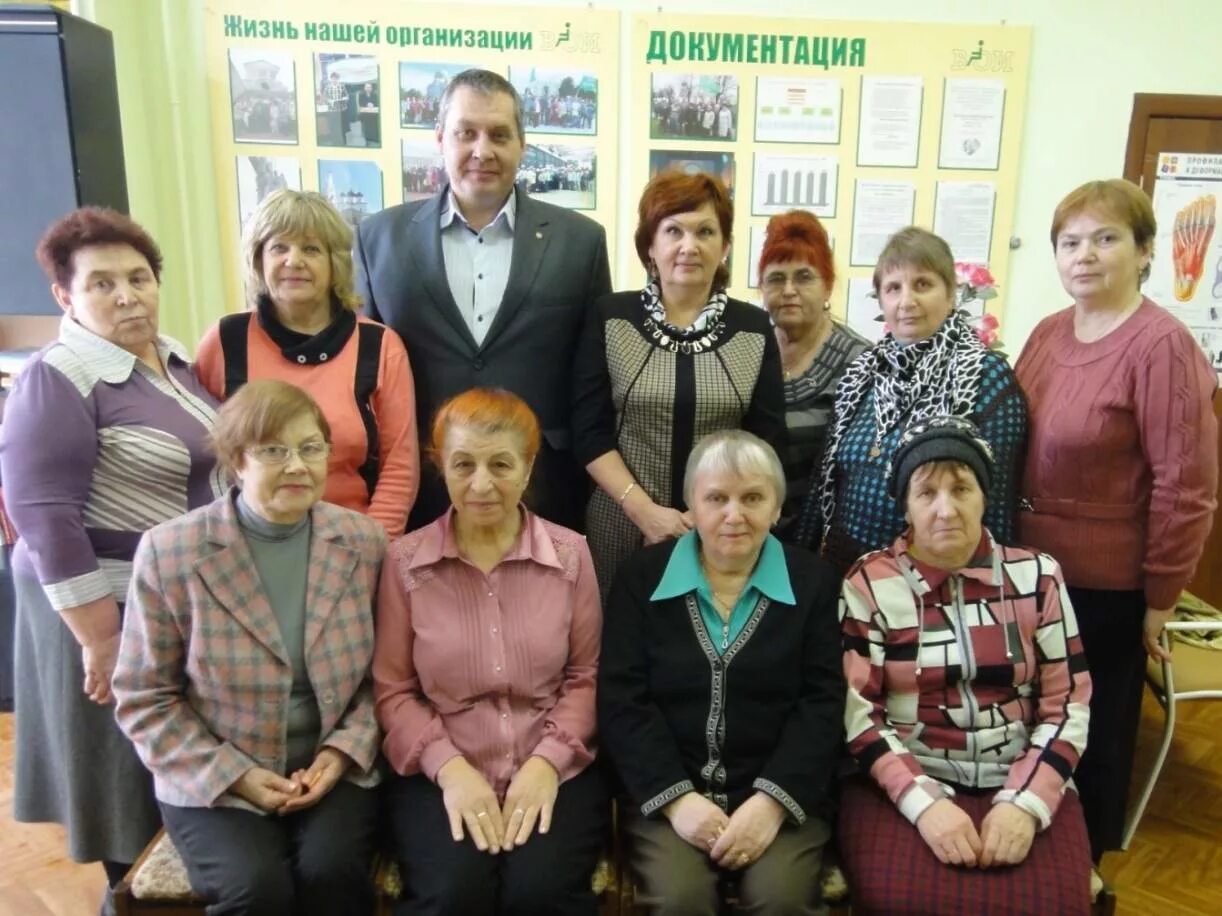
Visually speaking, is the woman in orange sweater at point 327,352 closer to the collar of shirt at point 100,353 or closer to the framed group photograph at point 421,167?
the collar of shirt at point 100,353

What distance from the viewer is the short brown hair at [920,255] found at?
1.88 metres

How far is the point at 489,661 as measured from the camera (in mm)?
1640

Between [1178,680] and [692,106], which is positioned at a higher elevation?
[692,106]

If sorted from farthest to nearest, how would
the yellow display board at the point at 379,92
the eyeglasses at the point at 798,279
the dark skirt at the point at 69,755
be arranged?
A: 1. the yellow display board at the point at 379,92
2. the eyeglasses at the point at 798,279
3. the dark skirt at the point at 69,755

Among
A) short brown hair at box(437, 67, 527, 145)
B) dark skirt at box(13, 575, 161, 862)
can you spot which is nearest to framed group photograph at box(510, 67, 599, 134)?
short brown hair at box(437, 67, 527, 145)

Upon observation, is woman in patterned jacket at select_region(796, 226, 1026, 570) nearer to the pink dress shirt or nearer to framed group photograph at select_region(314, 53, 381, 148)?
the pink dress shirt

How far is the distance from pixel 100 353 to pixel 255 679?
73 cm

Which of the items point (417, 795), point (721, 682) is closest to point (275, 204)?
point (417, 795)

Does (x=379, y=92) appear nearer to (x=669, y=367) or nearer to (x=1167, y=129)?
(x=669, y=367)

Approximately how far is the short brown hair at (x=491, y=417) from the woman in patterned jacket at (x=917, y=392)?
2.60 ft

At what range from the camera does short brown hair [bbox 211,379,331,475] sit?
4.94 ft

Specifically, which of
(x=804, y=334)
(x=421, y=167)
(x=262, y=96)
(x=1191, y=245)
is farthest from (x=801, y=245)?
(x=1191, y=245)

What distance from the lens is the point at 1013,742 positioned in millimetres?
1672

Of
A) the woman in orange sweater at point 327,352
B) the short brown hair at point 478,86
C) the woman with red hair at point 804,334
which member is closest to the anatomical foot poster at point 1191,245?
the woman with red hair at point 804,334
